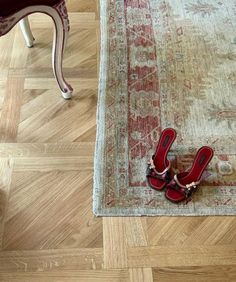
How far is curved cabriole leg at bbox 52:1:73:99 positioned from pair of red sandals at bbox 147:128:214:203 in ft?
1.47

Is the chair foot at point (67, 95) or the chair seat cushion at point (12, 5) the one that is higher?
the chair seat cushion at point (12, 5)

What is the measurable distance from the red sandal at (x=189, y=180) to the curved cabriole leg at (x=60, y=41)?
0.56 m

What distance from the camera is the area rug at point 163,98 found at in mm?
1184

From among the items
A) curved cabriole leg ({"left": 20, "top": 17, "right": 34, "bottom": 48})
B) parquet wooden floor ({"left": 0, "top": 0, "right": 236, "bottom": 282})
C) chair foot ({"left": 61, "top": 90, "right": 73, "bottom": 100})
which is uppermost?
curved cabriole leg ({"left": 20, "top": 17, "right": 34, "bottom": 48})

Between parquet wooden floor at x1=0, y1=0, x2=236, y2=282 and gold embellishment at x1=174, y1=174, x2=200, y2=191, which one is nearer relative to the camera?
parquet wooden floor at x1=0, y1=0, x2=236, y2=282

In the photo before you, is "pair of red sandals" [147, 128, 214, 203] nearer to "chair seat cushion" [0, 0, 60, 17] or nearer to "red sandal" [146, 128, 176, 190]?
"red sandal" [146, 128, 176, 190]

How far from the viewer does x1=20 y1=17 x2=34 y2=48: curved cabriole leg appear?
4.87 feet

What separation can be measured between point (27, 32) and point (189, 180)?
931 mm

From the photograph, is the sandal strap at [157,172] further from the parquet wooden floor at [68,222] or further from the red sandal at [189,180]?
the parquet wooden floor at [68,222]

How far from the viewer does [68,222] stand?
1.13 meters

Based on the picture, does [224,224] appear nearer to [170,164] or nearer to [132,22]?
[170,164]

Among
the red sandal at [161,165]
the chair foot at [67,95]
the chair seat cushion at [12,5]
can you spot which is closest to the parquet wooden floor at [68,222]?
the chair foot at [67,95]

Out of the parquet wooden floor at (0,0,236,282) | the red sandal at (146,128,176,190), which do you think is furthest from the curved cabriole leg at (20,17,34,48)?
the red sandal at (146,128,176,190)

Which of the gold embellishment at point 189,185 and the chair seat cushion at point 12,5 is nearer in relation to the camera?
the chair seat cushion at point 12,5
